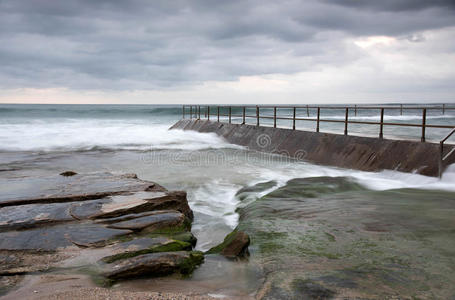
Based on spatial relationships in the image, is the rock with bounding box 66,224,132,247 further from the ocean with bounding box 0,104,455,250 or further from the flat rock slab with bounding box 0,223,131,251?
the ocean with bounding box 0,104,455,250

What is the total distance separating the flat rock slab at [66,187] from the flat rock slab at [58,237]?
1.19 metres

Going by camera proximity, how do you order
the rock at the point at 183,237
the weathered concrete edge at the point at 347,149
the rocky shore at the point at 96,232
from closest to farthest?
the rocky shore at the point at 96,232 → the rock at the point at 183,237 → the weathered concrete edge at the point at 347,149

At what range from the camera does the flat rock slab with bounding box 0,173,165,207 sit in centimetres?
547

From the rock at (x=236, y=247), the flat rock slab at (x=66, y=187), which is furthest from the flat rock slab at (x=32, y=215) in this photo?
the rock at (x=236, y=247)

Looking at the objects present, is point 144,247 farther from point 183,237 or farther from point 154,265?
point 183,237

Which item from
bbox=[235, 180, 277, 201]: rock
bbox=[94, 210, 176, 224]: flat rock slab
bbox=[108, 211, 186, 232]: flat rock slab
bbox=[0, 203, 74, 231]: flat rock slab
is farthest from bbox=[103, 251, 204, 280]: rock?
bbox=[235, 180, 277, 201]: rock

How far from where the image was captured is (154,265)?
11.1ft

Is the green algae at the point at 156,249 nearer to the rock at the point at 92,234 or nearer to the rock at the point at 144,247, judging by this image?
the rock at the point at 144,247

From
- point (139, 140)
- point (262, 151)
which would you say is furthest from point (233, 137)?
point (139, 140)

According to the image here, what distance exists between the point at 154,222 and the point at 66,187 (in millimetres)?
2378

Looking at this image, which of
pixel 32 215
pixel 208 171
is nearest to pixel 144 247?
pixel 32 215

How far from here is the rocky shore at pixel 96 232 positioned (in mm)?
3451

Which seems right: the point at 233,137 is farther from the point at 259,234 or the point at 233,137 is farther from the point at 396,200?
the point at 259,234

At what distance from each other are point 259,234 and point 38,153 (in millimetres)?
13353
